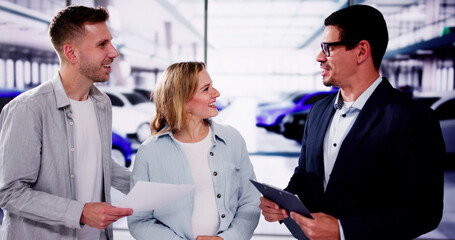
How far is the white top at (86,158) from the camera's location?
4.85 feet

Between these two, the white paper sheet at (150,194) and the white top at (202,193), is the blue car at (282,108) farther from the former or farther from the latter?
the white paper sheet at (150,194)

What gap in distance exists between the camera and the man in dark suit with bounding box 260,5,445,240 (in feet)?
3.59

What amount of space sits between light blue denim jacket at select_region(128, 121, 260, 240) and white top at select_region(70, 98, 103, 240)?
24 cm

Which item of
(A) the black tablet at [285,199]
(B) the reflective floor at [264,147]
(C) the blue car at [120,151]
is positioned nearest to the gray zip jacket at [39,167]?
Result: (A) the black tablet at [285,199]

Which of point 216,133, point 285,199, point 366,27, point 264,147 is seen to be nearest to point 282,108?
point 264,147

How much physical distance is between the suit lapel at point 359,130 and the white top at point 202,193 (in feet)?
1.62

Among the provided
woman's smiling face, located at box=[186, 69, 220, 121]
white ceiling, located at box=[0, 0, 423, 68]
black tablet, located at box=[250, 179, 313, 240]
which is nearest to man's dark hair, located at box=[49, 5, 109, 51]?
woman's smiling face, located at box=[186, 69, 220, 121]

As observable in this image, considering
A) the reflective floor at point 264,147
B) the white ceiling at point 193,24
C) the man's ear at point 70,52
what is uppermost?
the white ceiling at point 193,24

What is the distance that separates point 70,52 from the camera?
1480 millimetres

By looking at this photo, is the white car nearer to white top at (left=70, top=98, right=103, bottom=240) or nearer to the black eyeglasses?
white top at (left=70, top=98, right=103, bottom=240)

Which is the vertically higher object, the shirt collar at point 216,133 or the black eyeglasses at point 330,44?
the black eyeglasses at point 330,44

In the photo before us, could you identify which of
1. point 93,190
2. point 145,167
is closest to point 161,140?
point 145,167

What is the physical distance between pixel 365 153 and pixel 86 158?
1180mm

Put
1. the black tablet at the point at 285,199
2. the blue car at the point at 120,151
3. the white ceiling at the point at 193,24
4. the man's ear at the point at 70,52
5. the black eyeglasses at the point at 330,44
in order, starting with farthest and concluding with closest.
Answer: the blue car at the point at 120,151, the white ceiling at the point at 193,24, the man's ear at the point at 70,52, the black eyeglasses at the point at 330,44, the black tablet at the point at 285,199
